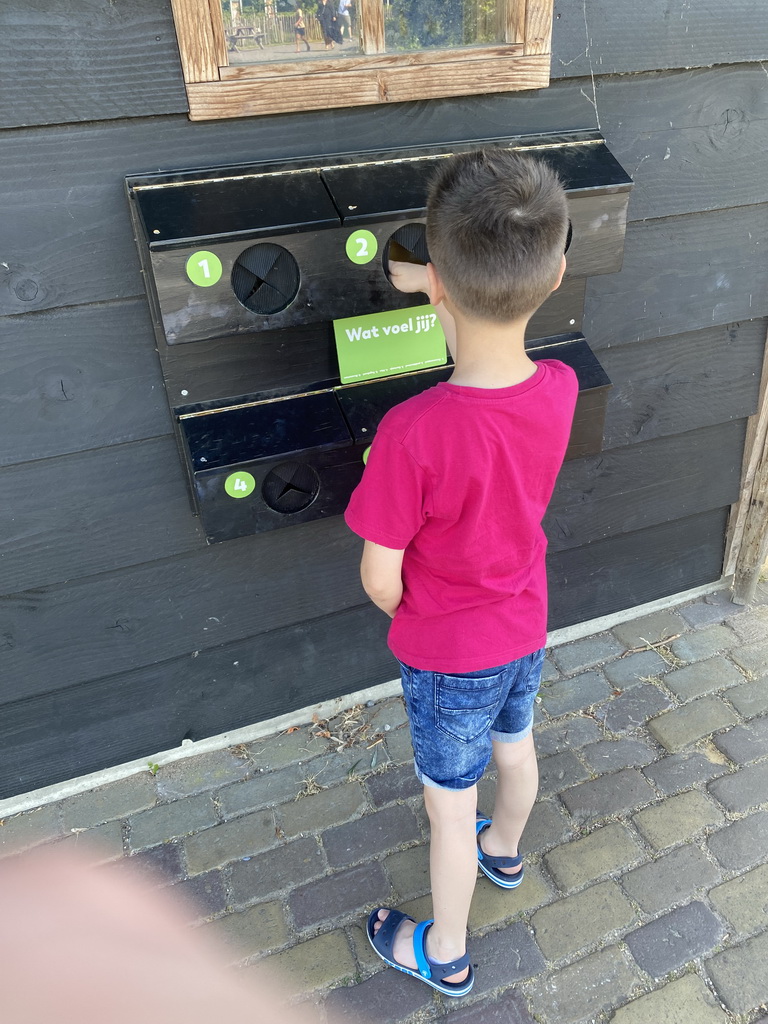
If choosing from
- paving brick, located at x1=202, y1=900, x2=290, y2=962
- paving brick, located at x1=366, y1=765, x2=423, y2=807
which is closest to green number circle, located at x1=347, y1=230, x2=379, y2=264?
paving brick, located at x1=366, y1=765, x2=423, y2=807

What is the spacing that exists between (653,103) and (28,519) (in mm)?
1863

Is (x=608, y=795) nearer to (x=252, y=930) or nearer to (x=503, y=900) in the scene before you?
(x=503, y=900)

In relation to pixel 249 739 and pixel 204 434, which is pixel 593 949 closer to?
pixel 249 739

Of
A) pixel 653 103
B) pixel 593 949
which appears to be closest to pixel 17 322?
pixel 653 103

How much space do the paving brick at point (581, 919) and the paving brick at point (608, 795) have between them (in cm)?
21

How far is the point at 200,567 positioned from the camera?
205cm

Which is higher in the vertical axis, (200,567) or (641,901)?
(200,567)

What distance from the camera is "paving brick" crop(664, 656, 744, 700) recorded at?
7.84ft

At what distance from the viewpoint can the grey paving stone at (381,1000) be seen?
1.61 metres

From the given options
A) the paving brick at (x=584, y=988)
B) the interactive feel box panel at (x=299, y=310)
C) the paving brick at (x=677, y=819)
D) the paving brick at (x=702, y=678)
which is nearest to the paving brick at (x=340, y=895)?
the paving brick at (x=584, y=988)

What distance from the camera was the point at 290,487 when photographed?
1.75 meters

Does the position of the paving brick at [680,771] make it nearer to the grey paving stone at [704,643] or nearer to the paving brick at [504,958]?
the grey paving stone at [704,643]

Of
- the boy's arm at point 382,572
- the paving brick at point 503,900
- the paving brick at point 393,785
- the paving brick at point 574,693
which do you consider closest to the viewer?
the boy's arm at point 382,572

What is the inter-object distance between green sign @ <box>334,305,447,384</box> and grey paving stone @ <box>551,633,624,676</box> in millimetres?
1211
